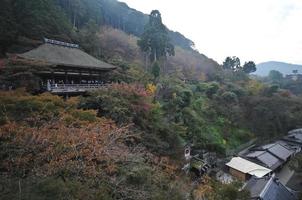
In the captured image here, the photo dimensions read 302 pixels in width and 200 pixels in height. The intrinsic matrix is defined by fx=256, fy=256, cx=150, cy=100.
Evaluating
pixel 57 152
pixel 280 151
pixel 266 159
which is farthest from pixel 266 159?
pixel 57 152

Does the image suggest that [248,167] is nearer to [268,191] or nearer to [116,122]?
[268,191]

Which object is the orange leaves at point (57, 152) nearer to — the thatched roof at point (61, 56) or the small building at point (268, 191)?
the small building at point (268, 191)

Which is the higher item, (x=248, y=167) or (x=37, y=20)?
(x=37, y=20)

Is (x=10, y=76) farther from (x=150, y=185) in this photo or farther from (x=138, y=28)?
(x=138, y=28)

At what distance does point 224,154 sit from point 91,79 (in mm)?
14768

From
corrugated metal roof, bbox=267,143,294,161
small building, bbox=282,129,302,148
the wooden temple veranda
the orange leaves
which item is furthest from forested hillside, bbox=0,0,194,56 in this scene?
small building, bbox=282,129,302,148

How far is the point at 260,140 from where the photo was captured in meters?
32.3

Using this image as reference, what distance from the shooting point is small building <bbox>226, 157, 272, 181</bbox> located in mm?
20859

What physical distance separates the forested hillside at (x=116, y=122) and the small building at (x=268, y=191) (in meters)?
2.52

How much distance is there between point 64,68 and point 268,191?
16.1 m

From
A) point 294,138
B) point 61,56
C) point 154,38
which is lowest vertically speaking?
point 294,138

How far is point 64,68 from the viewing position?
64.1ft

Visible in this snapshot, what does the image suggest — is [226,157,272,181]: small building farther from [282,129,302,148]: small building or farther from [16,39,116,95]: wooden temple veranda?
[16,39,116,95]: wooden temple veranda

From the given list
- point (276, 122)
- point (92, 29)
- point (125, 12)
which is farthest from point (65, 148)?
point (125, 12)
